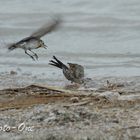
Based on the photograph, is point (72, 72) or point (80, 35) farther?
point (80, 35)

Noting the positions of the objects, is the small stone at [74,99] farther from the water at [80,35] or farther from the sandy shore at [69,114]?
the water at [80,35]

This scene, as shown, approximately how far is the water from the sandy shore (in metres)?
2.12

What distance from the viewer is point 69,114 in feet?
16.4

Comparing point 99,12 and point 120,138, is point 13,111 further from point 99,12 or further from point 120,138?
point 99,12

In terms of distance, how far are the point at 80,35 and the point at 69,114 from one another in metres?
5.93

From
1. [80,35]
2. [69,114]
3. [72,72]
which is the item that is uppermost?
[80,35]

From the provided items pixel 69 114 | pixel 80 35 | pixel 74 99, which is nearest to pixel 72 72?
pixel 74 99

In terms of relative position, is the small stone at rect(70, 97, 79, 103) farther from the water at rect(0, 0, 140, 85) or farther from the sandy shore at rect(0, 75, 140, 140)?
the water at rect(0, 0, 140, 85)

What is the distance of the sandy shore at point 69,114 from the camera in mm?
4711

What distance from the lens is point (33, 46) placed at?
267 inches

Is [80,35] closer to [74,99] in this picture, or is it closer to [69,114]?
[74,99]

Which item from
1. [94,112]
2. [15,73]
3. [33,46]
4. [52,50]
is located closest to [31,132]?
[94,112]

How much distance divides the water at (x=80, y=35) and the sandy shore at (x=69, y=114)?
212 cm

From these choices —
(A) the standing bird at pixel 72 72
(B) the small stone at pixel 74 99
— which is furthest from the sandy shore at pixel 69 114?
(A) the standing bird at pixel 72 72
